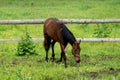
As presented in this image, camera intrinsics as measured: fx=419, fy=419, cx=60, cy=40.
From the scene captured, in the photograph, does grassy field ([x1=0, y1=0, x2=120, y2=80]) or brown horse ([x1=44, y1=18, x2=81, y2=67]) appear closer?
grassy field ([x1=0, y1=0, x2=120, y2=80])

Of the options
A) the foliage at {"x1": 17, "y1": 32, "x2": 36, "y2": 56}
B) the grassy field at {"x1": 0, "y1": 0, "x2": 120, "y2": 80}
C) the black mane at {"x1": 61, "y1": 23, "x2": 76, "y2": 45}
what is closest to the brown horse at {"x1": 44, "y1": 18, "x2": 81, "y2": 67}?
the black mane at {"x1": 61, "y1": 23, "x2": 76, "y2": 45}

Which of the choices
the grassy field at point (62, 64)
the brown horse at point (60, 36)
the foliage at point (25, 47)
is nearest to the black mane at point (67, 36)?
the brown horse at point (60, 36)

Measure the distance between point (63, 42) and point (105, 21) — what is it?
2.72 metres

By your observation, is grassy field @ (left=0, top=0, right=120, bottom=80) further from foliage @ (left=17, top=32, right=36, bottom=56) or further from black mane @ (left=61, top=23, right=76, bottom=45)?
black mane @ (left=61, top=23, right=76, bottom=45)

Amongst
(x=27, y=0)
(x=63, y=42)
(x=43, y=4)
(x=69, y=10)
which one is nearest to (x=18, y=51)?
(x=63, y=42)

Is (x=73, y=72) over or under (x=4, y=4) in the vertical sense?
under

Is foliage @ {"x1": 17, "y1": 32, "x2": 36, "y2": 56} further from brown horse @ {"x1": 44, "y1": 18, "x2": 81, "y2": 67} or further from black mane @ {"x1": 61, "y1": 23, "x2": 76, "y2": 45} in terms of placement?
black mane @ {"x1": 61, "y1": 23, "x2": 76, "y2": 45}

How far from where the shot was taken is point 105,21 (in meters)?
14.0

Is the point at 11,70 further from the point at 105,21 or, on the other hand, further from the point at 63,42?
the point at 105,21

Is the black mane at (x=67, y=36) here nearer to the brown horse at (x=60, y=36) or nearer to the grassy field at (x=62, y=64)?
the brown horse at (x=60, y=36)

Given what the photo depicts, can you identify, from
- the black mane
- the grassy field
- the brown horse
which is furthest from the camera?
the black mane

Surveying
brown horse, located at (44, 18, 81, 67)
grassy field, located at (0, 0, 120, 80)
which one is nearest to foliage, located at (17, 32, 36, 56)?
grassy field, located at (0, 0, 120, 80)

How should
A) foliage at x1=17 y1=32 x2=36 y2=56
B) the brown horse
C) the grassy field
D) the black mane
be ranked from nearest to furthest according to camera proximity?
1. the grassy field
2. the brown horse
3. the black mane
4. foliage at x1=17 y1=32 x2=36 y2=56

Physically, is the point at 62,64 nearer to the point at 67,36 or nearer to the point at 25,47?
the point at 67,36
